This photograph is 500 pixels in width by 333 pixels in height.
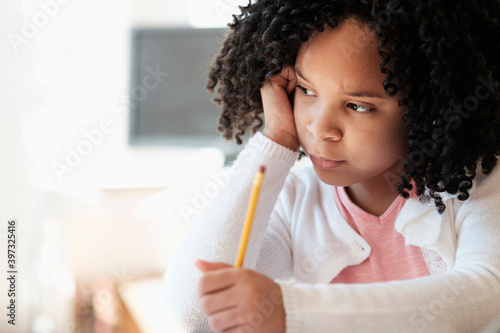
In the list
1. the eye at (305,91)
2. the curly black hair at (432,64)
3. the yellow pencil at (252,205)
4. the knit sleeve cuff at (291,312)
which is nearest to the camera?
the yellow pencil at (252,205)

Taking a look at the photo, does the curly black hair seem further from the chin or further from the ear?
the ear

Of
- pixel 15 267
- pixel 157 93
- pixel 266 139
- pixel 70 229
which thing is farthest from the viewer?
pixel 157 93

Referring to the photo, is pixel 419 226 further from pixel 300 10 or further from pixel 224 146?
pixel 224 146

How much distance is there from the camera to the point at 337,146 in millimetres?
770

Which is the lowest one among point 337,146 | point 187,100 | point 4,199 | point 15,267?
point 15,267

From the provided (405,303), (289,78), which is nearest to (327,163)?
(289,78)

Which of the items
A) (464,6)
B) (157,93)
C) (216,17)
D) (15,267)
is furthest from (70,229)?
(464,6)

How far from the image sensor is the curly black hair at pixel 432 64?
697 mm

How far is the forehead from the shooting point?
2.36ft

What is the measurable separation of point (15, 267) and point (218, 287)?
1.27 m

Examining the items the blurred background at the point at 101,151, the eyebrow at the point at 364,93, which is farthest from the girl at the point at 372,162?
the blurred background at the point at 101,151

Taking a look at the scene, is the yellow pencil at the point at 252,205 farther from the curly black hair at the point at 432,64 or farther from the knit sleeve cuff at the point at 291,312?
the curly black hair at the point at 432,64

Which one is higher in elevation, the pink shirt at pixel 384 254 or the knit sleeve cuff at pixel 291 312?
the knit sleeve cuff at pixel 291 312

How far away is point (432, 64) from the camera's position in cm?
71
